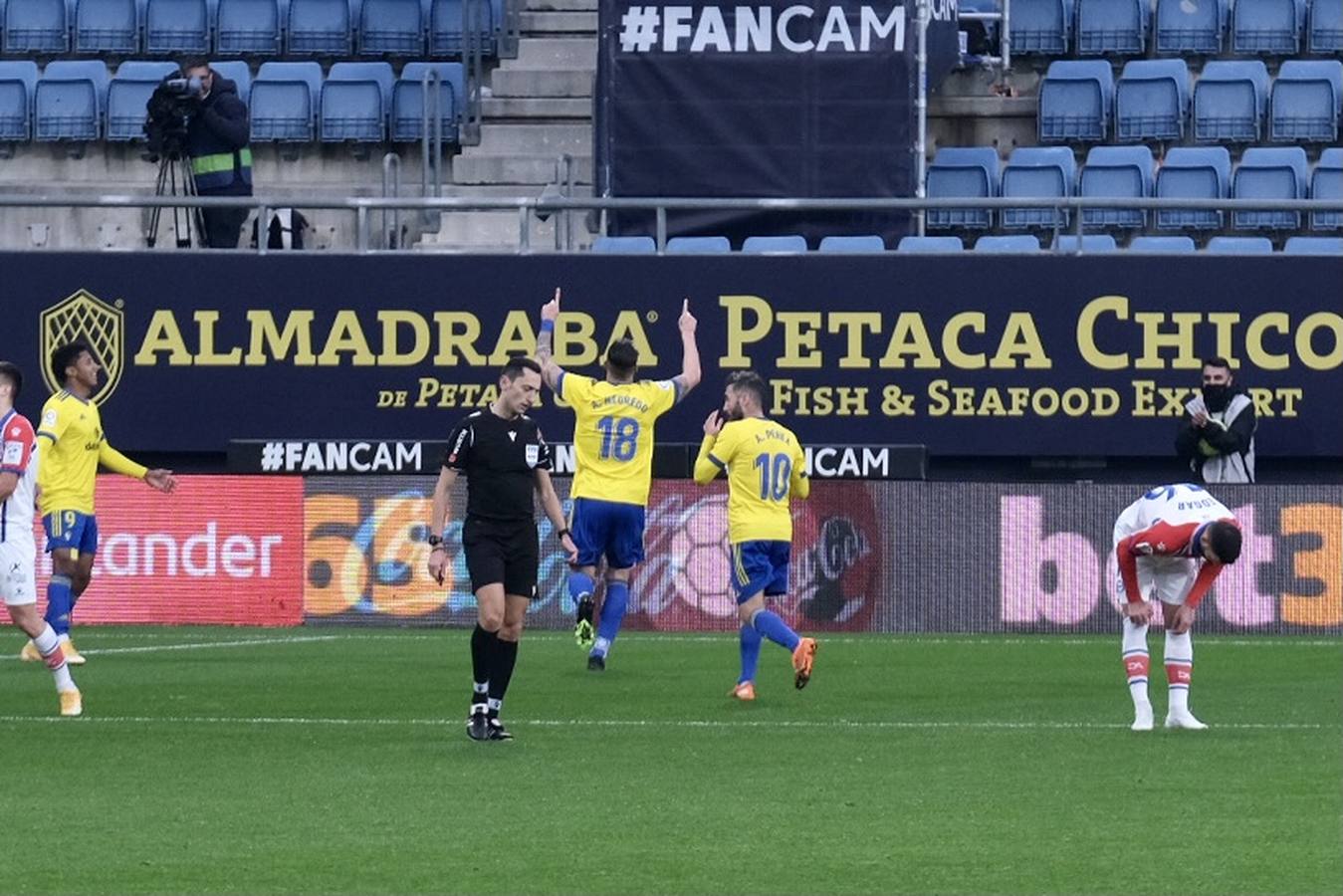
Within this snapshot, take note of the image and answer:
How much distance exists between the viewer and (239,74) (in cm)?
2645

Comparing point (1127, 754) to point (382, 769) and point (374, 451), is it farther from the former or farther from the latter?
point (374, 451)

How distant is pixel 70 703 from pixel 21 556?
883 millimetres

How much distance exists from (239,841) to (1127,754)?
4741 mm

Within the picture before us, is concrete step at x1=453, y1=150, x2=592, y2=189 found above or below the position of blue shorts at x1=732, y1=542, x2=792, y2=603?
above

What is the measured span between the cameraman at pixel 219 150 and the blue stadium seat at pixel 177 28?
150 inches

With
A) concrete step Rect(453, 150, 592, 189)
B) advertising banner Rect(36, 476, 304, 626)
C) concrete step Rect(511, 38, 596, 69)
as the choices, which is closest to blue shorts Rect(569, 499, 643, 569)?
advertising banner Rect(36, 476, 304, 626)

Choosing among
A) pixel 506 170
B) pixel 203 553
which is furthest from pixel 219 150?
pixel 203 553

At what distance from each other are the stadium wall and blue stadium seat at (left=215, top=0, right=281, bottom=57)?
21.9ft

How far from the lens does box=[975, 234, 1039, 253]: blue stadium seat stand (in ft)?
73.2

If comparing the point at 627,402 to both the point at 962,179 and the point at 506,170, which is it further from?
the point at 962,179

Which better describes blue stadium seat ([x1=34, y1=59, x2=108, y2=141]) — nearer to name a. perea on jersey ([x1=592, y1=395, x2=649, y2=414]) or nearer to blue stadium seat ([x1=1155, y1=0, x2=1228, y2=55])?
name a. perea on jersey ([x1=592, y1=395, x2=649, y2=414])

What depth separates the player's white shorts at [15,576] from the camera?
567 inches

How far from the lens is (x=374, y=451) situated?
74.0 feet

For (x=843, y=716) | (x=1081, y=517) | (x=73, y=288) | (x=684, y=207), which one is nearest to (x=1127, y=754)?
(x=843, y=716)
